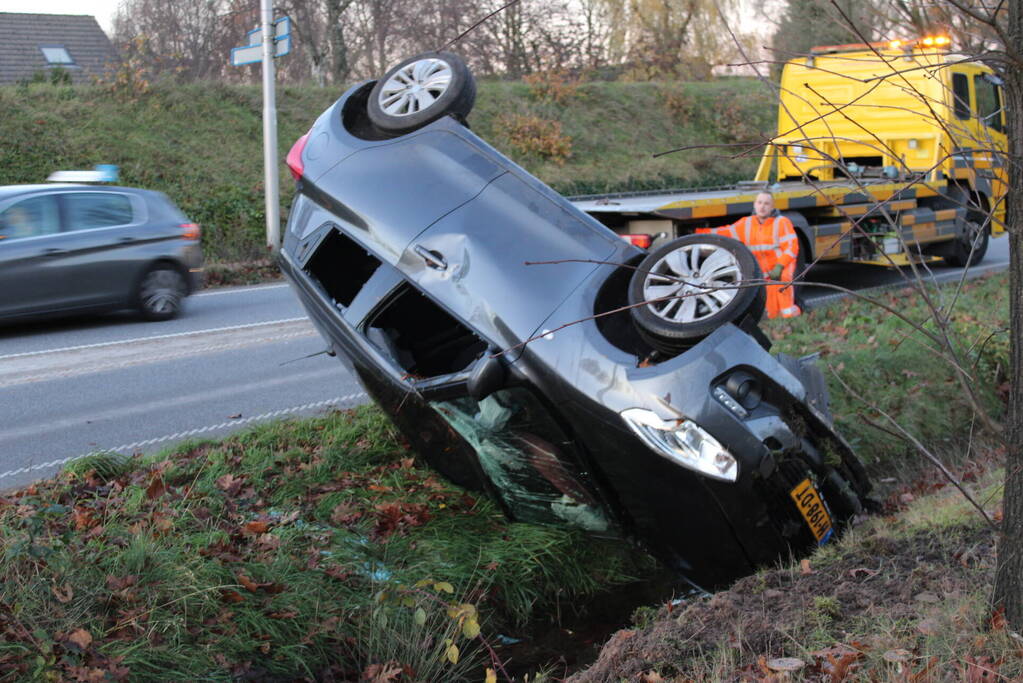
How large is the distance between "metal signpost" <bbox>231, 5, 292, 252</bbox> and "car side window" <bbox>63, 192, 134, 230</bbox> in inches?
183

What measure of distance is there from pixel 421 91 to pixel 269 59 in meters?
11.2

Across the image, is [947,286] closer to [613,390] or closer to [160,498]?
[613,390]

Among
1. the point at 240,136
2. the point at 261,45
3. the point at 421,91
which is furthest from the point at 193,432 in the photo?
the point at 240,136

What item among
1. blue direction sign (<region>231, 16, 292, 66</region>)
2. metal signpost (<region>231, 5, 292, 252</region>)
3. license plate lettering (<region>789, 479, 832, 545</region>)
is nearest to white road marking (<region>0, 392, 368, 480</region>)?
license plate lettering (<region>789, 479, 832, 545</region>)

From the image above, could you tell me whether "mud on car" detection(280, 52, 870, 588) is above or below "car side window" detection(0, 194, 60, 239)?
above

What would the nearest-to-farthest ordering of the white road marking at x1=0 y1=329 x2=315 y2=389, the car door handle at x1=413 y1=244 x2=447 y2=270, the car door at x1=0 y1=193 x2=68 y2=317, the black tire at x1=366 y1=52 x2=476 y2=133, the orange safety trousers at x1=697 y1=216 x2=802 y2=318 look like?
the car door handle at x1=413 y1=244 x2=447 y2=270 → the black tire at x1=366 y1=52 x2=476 y2=133 → the white road marking at x1=0 y1=329 x2=315 y2=389 → the orange safety trousers at x1=697 y1=216 x2=802 y2=318 → the car door at x1=0 y1=193 x2=68 y2=317

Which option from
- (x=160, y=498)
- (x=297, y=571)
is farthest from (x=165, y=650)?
(x=160, y=498)

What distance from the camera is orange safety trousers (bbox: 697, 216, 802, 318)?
997 centimetres

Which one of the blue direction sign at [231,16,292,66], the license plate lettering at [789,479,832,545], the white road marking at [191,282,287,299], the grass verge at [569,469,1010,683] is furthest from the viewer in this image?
the blue direction sign at [231,16,292,66]

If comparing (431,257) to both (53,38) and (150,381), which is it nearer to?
(150,381)

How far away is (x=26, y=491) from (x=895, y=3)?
4.79 meters

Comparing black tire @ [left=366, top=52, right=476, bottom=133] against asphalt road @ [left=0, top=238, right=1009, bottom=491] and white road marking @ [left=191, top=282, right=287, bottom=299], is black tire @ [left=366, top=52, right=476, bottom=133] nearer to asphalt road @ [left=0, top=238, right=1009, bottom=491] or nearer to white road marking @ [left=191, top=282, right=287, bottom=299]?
asphalt road @ [left=0, top=238, right=1009, bottom=491]

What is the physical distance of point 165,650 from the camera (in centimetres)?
394

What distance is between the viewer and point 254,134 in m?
21.4
